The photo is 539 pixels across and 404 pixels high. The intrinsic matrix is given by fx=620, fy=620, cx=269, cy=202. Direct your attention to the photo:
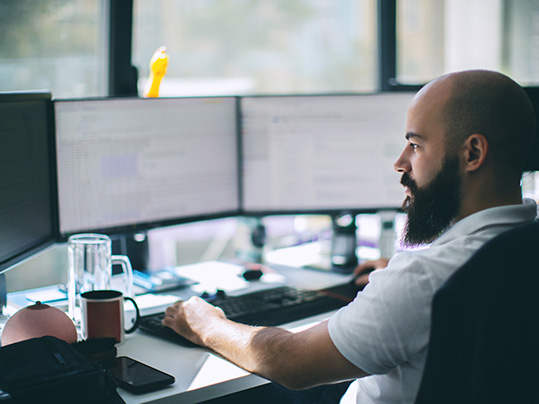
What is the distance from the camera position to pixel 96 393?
1030 mm

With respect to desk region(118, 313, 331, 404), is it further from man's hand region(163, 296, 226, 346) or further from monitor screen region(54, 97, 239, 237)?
monitor screen region(54, 97, 239, 237)

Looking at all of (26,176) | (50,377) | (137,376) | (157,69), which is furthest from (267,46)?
(50,377)

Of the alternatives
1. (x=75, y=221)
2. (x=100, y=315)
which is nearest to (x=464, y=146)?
(x=100, y=315)

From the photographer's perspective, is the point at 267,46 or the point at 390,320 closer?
the point at 390,320

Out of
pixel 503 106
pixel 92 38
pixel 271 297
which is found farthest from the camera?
pixel 92 38

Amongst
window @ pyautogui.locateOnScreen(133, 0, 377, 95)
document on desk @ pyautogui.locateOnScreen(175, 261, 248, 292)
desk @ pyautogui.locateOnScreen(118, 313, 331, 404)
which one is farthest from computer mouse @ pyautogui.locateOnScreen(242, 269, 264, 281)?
window @ pyautogui.locateOnScreen(133, 0, 377, 95)

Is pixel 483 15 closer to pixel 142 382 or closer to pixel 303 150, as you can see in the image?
pixel 303 150

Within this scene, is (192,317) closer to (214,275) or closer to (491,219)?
(214,275)

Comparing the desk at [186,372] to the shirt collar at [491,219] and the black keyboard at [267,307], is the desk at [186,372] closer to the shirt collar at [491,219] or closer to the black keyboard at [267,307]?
the black keyboard at [267,307]

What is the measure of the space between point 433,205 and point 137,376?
64cm

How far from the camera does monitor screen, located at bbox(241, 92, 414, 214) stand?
1.98 metres

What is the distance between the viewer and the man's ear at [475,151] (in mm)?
Result: 1095

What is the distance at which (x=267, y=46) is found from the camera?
3.73 metres

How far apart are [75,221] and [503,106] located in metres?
1.12
